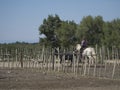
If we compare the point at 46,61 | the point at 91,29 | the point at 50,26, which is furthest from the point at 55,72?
the point at 50,26

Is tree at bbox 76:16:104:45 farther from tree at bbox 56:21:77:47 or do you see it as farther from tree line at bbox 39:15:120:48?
tree at bbox 56:21:77:47

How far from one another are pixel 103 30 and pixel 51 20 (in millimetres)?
12886

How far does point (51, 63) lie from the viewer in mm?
24000

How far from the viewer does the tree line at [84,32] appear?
145ft

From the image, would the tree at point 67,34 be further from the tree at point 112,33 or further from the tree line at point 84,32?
the tree at point 112,33

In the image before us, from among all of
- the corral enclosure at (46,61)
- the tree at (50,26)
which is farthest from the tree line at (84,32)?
the corral enclosure at (46,61)

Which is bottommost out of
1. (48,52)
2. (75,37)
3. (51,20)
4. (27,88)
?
(27,88)

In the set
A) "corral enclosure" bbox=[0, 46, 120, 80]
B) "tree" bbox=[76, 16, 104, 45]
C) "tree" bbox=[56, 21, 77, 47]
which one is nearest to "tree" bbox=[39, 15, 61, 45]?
"tree" bbox=[56, 21, 77, 47]

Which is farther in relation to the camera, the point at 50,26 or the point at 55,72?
the point at 50,26

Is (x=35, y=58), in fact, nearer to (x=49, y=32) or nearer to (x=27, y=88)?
(x=27, y=88)

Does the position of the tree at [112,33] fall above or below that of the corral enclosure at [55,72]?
above

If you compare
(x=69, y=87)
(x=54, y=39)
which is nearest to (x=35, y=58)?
(x=69, y=87)

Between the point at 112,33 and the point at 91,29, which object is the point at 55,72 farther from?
the point at 91,29

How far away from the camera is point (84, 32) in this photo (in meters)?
47.8
